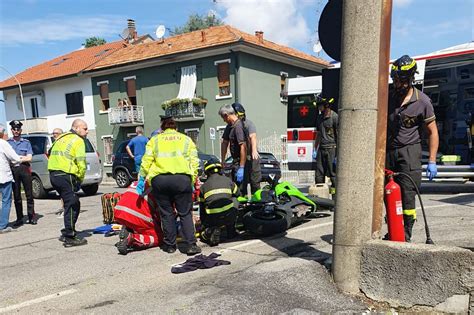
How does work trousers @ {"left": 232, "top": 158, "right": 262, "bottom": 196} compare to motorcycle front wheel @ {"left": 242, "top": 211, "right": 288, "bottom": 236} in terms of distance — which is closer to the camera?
motorcycle front wheel @ {"left": 242, "top": 211, "right": 288, "bottom": 236}

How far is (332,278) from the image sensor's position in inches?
149

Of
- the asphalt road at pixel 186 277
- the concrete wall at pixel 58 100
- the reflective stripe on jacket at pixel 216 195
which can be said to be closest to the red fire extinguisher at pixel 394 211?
the asphalt road at pixel 186 277

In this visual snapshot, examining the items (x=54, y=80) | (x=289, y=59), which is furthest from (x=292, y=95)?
(x=54, y=80)

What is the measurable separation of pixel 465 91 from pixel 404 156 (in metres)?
8.08

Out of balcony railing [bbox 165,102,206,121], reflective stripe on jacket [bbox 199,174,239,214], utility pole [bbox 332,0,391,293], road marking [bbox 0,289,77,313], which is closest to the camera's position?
utility pole [bbox 332,0,391,293]

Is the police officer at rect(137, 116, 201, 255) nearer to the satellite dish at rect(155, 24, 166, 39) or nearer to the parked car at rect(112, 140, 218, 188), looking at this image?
the parked car at rect(112, 140, 218, 188)

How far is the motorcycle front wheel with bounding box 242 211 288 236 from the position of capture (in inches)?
223

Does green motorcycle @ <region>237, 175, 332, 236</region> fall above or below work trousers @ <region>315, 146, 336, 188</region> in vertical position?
below

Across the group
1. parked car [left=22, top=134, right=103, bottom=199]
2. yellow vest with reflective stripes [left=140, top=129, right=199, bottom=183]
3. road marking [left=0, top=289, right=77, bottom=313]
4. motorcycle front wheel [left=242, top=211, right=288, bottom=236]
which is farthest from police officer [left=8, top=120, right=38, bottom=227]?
motorcycle front wheel [left=242, top=211, right=288, bottom=236]

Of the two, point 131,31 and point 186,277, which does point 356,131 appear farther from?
point 131,31

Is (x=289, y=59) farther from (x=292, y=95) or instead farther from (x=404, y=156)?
(x=404, y=156)

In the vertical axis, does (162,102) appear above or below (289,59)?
below

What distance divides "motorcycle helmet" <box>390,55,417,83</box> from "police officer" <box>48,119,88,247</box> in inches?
177

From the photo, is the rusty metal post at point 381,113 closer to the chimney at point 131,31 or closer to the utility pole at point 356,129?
the utility pole at point 356,129
